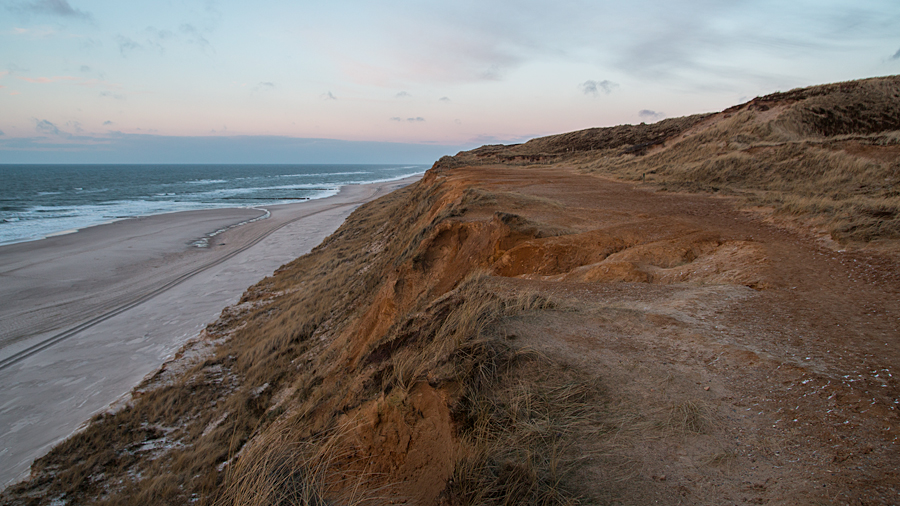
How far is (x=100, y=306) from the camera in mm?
13688

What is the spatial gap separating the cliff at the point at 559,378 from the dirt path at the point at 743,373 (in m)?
0.02

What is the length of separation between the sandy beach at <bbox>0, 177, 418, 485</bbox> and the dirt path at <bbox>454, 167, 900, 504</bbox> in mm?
8562

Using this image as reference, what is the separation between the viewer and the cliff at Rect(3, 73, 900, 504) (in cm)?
235

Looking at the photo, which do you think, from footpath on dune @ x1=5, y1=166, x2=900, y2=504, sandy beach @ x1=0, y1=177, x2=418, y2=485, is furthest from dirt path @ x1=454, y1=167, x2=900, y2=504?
sandy beach @ x1=0, y1=177, x2=418, y2=485

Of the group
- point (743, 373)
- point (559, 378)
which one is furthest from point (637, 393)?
point (743, 373)

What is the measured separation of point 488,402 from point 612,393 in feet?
2.98

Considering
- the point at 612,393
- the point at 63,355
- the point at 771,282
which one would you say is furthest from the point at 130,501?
the point at 771,282

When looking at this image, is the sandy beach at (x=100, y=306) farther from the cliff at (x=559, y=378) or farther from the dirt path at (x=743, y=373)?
the dirt path at (x=743, y=373)

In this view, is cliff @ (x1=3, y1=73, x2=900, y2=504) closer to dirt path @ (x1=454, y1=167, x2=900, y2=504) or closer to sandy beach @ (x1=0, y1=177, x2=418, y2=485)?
dirt path @ (x1=454, y1=167, x2=900, y2=504)

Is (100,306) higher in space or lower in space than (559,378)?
lower

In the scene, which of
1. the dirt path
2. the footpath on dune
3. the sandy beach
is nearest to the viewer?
the dirt path

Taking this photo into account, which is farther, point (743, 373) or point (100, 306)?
point (100, 306)

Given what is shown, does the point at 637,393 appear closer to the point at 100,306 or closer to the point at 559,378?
the point at 559,378

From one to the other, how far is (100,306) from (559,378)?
1625cm
